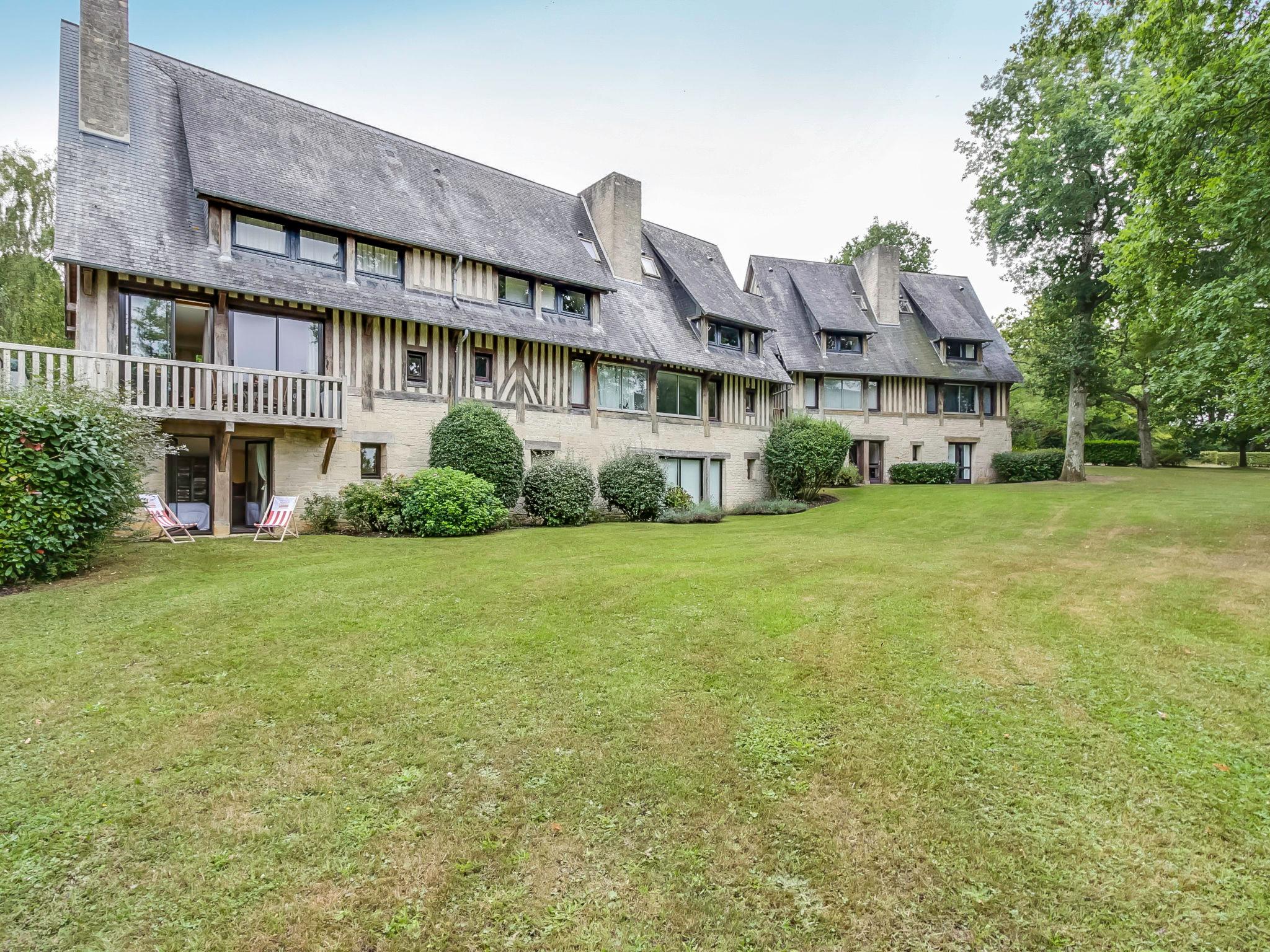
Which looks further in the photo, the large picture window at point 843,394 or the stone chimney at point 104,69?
the large picture window at point 843,394

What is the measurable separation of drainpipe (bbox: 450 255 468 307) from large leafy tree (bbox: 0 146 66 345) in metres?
15.5

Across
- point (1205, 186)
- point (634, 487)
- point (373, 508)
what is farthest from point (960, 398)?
point (373, 508)

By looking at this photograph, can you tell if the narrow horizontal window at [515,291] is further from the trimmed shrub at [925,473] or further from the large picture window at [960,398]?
the large picture window at [960,398]

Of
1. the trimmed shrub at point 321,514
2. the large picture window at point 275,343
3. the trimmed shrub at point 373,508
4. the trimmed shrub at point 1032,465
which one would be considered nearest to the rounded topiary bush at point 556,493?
the trimmed shrub at point 373,508

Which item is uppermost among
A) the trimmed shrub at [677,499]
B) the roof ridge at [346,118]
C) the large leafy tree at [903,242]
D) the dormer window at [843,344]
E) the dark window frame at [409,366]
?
the large leafy tree at [903,242]

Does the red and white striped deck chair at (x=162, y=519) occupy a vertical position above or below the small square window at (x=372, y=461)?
below

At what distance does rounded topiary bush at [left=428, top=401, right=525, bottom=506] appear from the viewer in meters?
13.5

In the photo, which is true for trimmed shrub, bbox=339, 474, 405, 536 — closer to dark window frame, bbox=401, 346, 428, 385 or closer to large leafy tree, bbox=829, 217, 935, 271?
dark window frame, bbox=401, 346, 428, 385

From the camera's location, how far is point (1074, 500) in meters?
18.0

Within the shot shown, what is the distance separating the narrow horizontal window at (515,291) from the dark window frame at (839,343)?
14.7m

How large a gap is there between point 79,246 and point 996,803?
48.0ft

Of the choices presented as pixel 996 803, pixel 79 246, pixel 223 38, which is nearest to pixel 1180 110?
pixel 996 803

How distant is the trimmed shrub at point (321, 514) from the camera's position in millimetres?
12492

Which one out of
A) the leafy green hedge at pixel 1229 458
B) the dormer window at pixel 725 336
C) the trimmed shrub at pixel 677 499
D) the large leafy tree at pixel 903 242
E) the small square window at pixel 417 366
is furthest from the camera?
the large leafy tree at pixel 903 242
